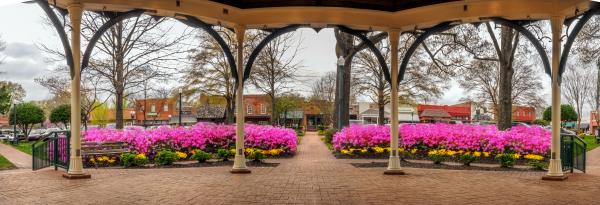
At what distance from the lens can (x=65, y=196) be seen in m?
7.16

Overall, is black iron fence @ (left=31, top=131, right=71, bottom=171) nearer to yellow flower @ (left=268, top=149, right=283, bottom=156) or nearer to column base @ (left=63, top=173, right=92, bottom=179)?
column base @ (left=63, top=173, right=92, bottom=179)

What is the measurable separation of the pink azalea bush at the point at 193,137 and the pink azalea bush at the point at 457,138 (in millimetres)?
2283

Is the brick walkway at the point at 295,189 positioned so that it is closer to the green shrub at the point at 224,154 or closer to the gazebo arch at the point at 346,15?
the gazebo arch at the point at 346,15

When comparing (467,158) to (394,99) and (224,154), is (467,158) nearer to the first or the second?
(394,99)

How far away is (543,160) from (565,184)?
5.07 meters

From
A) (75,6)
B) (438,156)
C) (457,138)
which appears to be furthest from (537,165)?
(75,6)

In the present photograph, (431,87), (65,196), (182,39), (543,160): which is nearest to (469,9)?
(543,160)

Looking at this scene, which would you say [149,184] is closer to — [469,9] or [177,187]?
[177,187]

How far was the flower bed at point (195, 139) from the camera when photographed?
14156 millimetres

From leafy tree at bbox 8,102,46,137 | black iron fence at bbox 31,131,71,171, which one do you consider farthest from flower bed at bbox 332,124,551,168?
leafy tree at bbox 8,102,46,137

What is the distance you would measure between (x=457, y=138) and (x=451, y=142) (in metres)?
0.22

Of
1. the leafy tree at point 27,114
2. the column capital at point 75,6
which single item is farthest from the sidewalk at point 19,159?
the leafy tree at point 27,114

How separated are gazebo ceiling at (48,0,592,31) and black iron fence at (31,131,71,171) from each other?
3.32m

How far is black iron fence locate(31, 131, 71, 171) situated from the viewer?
1091cm
